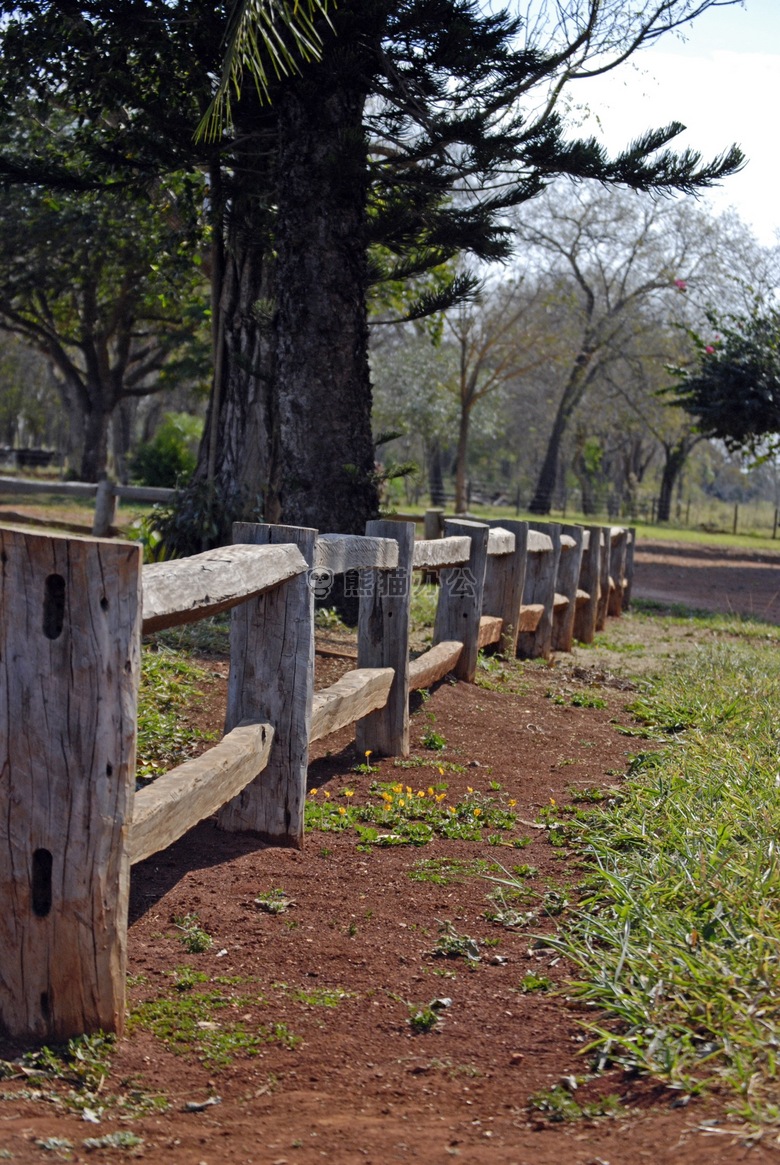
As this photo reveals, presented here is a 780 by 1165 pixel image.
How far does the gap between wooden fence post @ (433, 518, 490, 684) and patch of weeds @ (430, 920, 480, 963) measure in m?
3.79

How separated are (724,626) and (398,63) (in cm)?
726

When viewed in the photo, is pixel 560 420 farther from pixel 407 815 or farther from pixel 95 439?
pixel 407 815

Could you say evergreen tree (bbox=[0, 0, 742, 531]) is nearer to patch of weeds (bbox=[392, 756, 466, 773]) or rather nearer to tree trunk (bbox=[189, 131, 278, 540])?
tree trunk (bbox=[189, 131, 278, 540])

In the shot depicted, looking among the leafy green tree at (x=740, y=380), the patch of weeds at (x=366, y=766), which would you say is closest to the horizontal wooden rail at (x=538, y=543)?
the patch of weeds at (x=366, y=766)

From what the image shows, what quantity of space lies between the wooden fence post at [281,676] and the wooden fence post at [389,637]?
55.1 inches

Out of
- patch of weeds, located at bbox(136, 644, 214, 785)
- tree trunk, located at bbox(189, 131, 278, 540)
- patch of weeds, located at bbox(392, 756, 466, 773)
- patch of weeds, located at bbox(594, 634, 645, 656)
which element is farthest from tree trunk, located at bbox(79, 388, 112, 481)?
patch of weeds, located at bbox(392, 756, 466, 773)

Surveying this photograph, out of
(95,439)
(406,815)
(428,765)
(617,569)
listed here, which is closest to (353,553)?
(406,815)

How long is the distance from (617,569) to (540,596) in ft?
16.7

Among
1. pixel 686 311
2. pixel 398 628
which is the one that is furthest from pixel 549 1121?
pixel 686 311

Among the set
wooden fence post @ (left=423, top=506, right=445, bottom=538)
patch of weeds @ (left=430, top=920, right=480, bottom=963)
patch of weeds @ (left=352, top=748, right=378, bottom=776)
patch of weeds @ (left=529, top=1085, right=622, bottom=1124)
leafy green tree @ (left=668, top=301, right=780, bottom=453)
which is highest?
leafy green tree @ (left=668, top=301, right=780, bottom=453)

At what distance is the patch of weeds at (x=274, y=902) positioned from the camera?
3840mm

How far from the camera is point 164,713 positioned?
606 centimetres

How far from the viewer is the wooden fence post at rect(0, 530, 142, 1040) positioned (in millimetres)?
2725

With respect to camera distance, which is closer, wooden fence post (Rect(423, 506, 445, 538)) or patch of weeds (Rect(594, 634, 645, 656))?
patch of weeds (Rect(594, 634, 645, 656))
